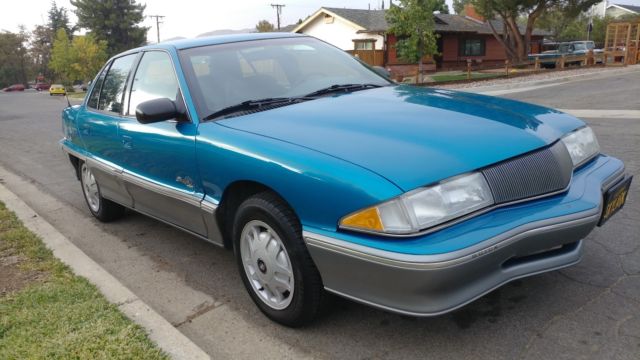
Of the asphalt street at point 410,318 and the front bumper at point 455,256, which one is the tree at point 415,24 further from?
the front bumper at point 455,256

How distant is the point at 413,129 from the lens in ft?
8.52

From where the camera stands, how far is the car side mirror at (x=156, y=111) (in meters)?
3.10

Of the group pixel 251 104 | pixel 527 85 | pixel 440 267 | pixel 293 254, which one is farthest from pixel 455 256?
pixel 527 85

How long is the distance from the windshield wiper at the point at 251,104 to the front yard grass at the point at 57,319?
1.33m

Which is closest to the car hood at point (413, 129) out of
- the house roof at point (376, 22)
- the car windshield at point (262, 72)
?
the car windshield at point (262, 72)

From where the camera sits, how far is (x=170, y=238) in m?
4.51

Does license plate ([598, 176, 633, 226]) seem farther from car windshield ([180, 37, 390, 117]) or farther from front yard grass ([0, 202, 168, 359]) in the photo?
front yard grass ([0, 202, 168, 359])

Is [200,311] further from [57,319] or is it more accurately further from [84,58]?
[84,58]

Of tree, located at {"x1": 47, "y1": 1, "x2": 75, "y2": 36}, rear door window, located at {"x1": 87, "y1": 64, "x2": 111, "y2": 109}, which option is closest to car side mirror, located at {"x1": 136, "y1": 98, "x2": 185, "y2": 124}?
rear door window, located at {"x1": 87, "y1": 64, "x2": 111, "y2": 109}

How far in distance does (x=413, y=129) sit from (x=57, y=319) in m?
2.31

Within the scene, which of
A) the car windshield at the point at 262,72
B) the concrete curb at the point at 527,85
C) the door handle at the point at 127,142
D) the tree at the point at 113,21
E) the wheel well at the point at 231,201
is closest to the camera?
the wheel well at the point at 231,201

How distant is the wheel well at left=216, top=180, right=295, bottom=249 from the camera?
9.31ft

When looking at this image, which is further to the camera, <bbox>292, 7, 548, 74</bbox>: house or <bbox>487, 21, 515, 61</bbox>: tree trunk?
<bbox>487, 21, 515, 61</bbox>: tree trunk

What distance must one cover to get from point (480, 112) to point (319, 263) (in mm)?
1316
